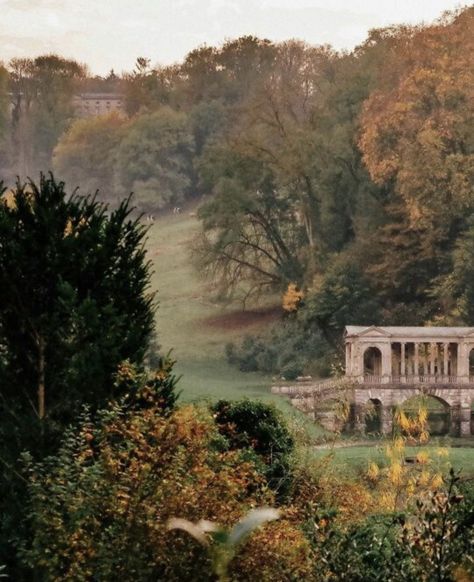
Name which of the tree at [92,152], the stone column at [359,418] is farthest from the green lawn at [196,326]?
the tree at [92,152]

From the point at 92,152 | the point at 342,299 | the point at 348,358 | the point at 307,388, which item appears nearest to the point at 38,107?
the point at 92,152

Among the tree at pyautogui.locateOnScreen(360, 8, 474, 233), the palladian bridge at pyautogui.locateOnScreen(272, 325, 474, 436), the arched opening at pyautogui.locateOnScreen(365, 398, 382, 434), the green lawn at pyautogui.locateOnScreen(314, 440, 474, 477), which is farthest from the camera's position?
the tree at pyautogui.locateOnScreen(360, 8, 474, 233)

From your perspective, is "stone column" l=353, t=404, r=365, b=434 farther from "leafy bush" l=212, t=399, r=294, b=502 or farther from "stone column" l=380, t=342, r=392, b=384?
"leafy bush" l=212, t=399, r=294, b=502

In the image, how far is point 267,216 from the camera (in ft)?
284

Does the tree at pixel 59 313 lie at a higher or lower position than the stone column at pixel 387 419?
higher

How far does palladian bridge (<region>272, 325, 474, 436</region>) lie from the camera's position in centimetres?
6938

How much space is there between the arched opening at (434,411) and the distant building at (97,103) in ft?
240

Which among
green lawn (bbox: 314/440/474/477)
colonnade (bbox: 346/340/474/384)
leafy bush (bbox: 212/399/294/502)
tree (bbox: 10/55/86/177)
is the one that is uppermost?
tree (bbox: 10/55/86/177)

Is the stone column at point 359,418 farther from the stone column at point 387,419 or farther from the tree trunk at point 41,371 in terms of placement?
the tree trunk at point 41,371

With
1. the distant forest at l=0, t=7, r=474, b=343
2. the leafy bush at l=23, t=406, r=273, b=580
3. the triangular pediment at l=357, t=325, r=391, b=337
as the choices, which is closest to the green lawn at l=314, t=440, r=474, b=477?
the triangular pediment at l=357, t=325, r=391, b=337

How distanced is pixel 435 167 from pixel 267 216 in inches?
509

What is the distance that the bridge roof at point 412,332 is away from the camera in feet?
235

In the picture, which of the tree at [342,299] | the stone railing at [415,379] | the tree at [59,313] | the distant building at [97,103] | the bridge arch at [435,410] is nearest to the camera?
the tree at [59,313]

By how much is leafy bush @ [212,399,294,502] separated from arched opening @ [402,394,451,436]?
25.8m
